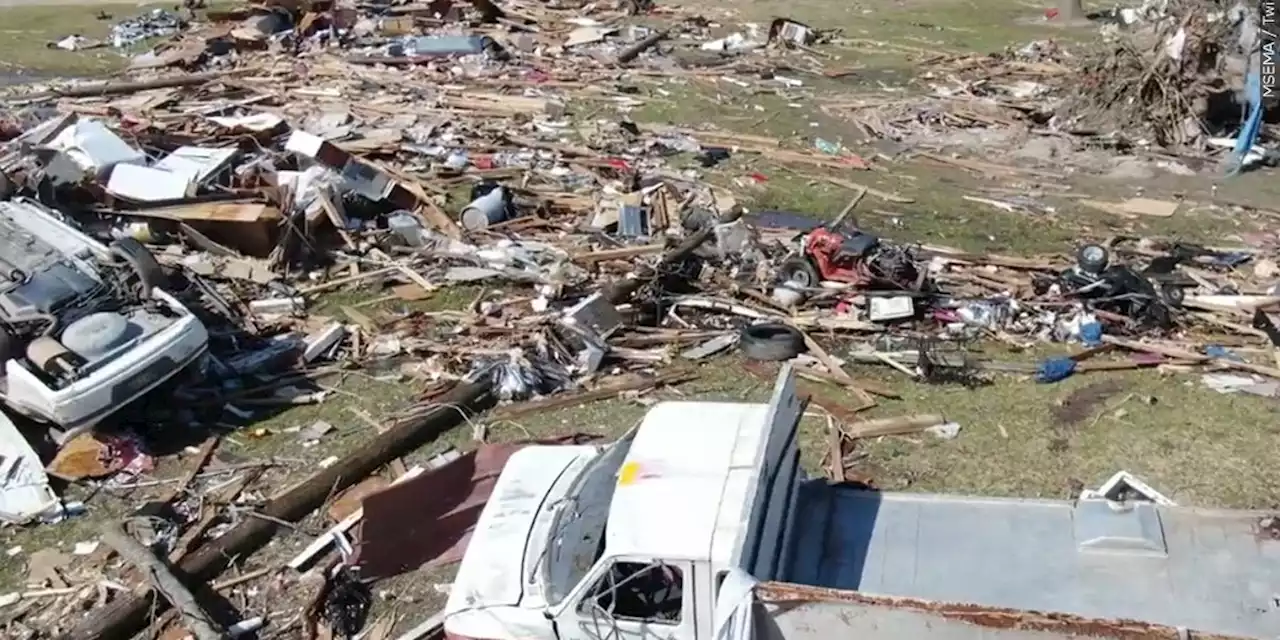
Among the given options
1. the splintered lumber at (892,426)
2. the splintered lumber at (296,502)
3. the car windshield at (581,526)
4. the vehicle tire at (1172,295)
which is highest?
the car windshield at (581,526)

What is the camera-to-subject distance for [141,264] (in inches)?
453

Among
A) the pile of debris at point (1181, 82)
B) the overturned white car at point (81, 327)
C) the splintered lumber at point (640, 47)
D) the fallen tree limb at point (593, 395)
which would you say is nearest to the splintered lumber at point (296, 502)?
the fallen tree limb at point (593, 395)

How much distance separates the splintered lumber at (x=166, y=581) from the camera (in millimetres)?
7932

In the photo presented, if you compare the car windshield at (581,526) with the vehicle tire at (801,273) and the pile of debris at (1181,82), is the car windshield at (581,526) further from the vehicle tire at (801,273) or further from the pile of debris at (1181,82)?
the pile of debris at (1181,82)

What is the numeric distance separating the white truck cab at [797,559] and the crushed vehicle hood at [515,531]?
0.01m

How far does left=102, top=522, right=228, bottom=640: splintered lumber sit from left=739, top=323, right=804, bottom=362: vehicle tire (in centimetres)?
579

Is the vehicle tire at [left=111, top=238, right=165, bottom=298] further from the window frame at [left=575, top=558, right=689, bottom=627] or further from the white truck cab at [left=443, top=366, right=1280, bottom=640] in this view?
the window frame at [left=575, top=558, right=689, bottom=627]

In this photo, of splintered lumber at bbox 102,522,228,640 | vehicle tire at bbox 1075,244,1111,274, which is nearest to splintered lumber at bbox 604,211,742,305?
A: vehicle tire at bbox 1075,244,1111,274

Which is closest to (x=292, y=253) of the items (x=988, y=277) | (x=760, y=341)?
(x=760, y=341)

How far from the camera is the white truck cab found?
594cm

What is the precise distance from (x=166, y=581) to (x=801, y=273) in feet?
24.0

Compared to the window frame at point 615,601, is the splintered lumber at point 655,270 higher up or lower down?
lower down

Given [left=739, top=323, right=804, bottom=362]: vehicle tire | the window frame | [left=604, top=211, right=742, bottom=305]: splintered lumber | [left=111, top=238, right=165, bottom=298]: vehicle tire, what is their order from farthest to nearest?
[left=604, top=211, right=742, bottom=305]: splintered lumber → [left=739, top=323, right=804, bottom=362]: vehicle tire → [left=111, top=238, right=165, bottom=298]: vehicle tire → the window frame

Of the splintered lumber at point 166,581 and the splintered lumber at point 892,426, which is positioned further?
the splintered lumber at point 892,426
